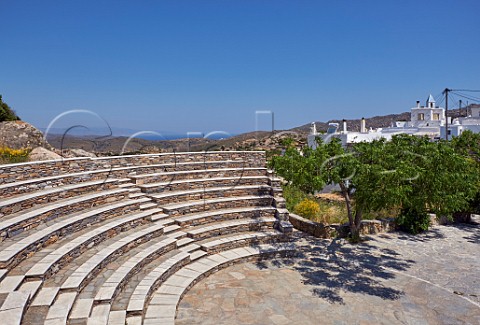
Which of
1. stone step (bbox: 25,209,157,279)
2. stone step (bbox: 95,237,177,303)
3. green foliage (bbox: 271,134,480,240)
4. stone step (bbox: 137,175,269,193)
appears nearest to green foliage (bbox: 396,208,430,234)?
green foliage (bbox: 271,134,480,240)

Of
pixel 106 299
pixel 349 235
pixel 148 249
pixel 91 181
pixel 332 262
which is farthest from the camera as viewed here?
pixel 349 235

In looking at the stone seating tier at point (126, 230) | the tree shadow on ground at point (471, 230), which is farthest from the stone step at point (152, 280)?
the tree shadow on ground at point (471, 230)

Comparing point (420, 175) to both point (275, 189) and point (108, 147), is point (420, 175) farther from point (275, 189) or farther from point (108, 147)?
point (108, 147)

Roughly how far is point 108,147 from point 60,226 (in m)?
6.58

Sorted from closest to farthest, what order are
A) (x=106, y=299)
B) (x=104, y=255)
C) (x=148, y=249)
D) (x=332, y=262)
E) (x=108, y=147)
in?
(x=106, y=299) < (x=104, y=255) < (x=148, y=249) < (x=332, y=262) < (x=108, y=147)

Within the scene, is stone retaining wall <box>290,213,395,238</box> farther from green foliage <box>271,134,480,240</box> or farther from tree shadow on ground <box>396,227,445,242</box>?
green foliage <box>271,134,480,240</box>

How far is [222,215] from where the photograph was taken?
1006cm

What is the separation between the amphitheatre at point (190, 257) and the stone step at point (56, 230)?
25mm

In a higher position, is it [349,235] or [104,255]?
Result: [104,255]

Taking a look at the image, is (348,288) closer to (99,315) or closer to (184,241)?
(184,241)

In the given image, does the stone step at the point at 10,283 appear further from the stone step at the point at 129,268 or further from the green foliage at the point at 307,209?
the green foliage at the point at 307,209

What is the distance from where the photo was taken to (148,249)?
755 centimetres

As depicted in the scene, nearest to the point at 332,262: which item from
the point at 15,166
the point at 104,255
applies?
the point at 104,255

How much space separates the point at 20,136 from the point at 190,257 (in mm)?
9113
